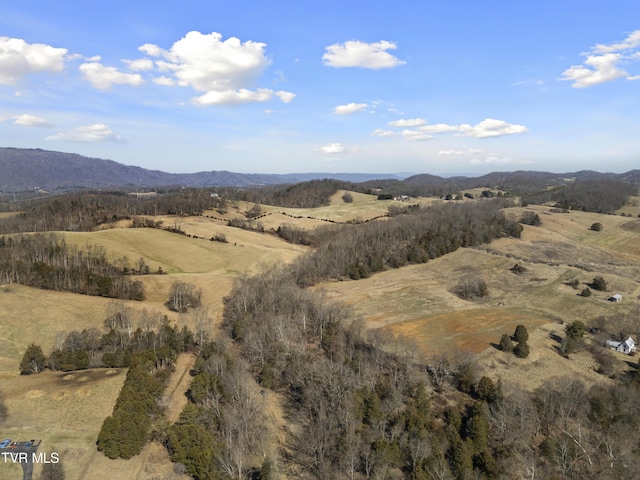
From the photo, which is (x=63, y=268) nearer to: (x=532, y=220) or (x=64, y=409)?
(x=64, y=409)

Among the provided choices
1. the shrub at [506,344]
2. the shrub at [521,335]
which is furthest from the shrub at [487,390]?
the shrub at [521,335]

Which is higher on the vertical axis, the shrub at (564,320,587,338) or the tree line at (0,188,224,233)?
the tree line at (0,188,224,233)

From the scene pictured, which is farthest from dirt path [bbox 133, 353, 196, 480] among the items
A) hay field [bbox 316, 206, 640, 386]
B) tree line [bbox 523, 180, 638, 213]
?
tree line [bbox 523, 180, 638, 213]

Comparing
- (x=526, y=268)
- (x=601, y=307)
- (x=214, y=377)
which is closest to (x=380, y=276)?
(x=526, y=268)

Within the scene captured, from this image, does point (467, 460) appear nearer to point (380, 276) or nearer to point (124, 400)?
point (124, 400)

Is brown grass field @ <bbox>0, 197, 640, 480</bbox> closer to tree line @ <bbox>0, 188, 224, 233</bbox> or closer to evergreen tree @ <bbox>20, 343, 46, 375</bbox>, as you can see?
evergreen tree @ <bbox>20, 343, 46, 375</bbox>
